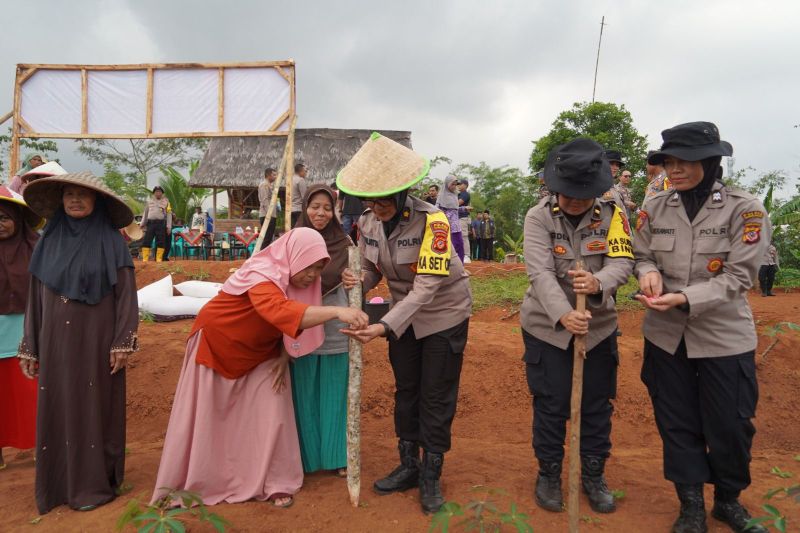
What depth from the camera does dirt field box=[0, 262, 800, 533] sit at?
9.62ft

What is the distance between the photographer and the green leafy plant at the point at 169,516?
2.37 m

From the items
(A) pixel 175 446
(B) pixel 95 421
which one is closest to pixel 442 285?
(A) pixel 175 446

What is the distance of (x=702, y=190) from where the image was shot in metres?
2.73

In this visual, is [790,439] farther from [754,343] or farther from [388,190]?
[388,190]

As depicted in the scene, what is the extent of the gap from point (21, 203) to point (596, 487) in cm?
389

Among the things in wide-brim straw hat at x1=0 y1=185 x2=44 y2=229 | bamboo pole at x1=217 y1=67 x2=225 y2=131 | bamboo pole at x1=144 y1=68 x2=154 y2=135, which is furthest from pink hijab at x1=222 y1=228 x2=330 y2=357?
bamboo pole at x1=144 y1=68 x2=154 y2=135

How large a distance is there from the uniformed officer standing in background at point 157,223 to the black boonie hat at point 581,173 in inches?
380

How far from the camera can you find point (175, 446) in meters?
3.04

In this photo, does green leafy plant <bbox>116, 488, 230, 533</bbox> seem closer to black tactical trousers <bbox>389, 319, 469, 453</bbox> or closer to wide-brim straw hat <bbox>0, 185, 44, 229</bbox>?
black tactical trousers <bbox>389, 319, 469, 453</bbox>

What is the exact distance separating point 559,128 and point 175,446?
19.2m

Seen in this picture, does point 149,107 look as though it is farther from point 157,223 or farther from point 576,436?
point 576,436

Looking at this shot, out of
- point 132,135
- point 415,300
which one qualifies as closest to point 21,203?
point 415,300

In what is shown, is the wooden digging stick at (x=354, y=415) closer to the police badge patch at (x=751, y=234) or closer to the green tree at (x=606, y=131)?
the police badge patch at (x=751, y=234)

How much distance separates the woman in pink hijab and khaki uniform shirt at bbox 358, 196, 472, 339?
0.36 metres
